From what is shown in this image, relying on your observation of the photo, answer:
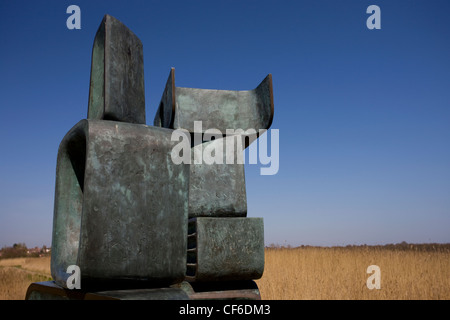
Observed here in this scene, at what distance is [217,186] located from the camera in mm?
3424

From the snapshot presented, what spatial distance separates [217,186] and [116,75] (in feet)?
4.60

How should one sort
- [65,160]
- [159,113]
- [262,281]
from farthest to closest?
[262,281] → [159,113] → [65,160]

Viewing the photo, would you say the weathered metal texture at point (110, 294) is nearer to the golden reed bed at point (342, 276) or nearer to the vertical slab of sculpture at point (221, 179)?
the vertical slab of sculpture at point (221, 179)

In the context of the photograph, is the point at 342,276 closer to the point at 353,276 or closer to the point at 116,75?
the point at 353,276

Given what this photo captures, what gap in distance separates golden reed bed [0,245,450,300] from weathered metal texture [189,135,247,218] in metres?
3.22

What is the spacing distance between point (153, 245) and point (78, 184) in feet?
2.96

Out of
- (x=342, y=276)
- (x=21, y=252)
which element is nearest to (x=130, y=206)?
(x=342, y=276)

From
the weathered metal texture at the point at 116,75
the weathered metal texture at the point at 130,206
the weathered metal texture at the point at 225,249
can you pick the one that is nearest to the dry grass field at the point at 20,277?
the weathered metal texture at the point at 225,249

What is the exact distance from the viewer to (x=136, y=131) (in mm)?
2225

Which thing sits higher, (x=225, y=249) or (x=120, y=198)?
(x=120, y=198)

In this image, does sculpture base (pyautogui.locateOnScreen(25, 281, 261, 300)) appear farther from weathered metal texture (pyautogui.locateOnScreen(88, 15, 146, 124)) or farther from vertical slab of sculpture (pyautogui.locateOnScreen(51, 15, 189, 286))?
weathered metal texture (pyautogui.locateOnScreen(88, 15, 146, 124))

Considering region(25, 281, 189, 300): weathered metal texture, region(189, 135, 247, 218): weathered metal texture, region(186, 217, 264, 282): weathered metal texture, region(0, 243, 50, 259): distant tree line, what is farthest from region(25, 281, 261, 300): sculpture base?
region(0, 243, 50, 259): distant tree line
